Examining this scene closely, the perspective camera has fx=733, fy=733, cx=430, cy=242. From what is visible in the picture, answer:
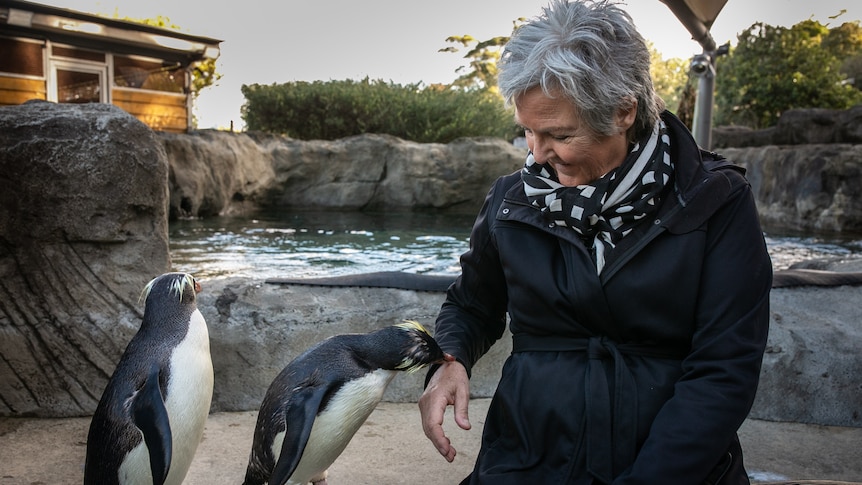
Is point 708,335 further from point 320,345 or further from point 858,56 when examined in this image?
point 858,56

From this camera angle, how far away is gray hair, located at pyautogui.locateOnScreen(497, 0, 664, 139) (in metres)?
1.36

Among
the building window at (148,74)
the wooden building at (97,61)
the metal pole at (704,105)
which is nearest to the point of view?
the metal pole at (704,105)

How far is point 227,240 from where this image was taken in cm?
708

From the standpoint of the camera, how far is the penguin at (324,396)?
5.26 ft

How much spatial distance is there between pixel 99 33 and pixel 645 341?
11619 millimetres

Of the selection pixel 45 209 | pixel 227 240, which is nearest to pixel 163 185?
pixel 45 209

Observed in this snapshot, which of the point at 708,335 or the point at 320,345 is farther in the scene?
the point at 320,345

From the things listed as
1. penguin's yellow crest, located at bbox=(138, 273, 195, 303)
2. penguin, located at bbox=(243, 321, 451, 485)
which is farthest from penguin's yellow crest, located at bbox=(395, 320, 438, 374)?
penguin's yellow crest, located at bbox=(138, 273, 195, 303)

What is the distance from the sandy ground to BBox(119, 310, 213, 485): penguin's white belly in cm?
42

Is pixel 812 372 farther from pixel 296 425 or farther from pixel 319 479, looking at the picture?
pixel 296 425

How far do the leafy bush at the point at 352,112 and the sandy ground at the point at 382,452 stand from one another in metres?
11.1

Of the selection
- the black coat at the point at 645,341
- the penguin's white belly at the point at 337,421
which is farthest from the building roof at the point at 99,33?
the black coat at the point at 645,341

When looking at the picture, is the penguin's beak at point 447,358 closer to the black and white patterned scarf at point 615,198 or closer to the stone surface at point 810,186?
the black and white patterned scarf at point 615,198

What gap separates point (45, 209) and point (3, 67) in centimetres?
975
